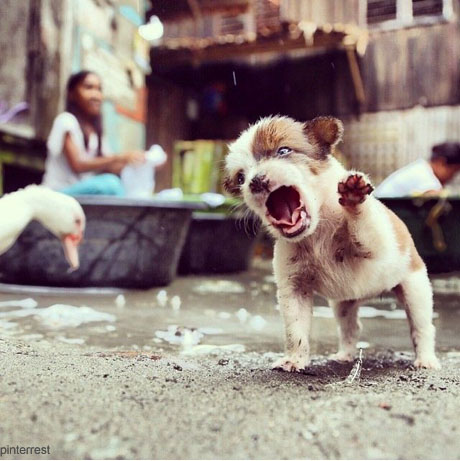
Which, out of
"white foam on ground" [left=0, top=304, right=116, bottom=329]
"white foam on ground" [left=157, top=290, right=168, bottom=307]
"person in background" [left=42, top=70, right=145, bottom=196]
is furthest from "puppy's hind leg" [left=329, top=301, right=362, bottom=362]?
"person in background" [left=42, top=70, right=145, bottom=196]

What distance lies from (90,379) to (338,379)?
2.35ft

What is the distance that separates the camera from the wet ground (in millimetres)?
1078

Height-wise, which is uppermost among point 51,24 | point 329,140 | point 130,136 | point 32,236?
point 51,24

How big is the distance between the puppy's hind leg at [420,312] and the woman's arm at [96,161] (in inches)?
104

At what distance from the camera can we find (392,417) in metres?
1.23

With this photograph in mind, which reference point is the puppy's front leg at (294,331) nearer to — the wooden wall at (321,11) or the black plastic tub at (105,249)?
the black plastic tub at (105,249)

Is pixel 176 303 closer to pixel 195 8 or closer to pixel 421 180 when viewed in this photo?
pixel 421 180

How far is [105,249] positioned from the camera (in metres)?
3.97

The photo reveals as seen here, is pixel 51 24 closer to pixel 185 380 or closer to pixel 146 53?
pixel 146 53

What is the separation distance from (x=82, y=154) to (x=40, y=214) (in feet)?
5.65

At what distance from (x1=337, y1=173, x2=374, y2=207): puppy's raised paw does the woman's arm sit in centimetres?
281

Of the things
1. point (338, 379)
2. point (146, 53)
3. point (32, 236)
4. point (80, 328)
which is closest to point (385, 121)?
point (146, 53)

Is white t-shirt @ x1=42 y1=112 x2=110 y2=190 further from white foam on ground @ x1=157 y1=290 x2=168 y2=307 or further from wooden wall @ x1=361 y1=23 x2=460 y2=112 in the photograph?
wooden wall @ x1=361 y1=23 x2=460 y2=112

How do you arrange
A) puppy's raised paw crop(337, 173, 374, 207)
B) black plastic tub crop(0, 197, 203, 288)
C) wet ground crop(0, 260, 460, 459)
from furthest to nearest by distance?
black plastic tub crop(0, 197, 203, 288) < puppy's raised paw crop(337, 173, 374, 207) < wet ground crop(0, 260, 460, 459)
